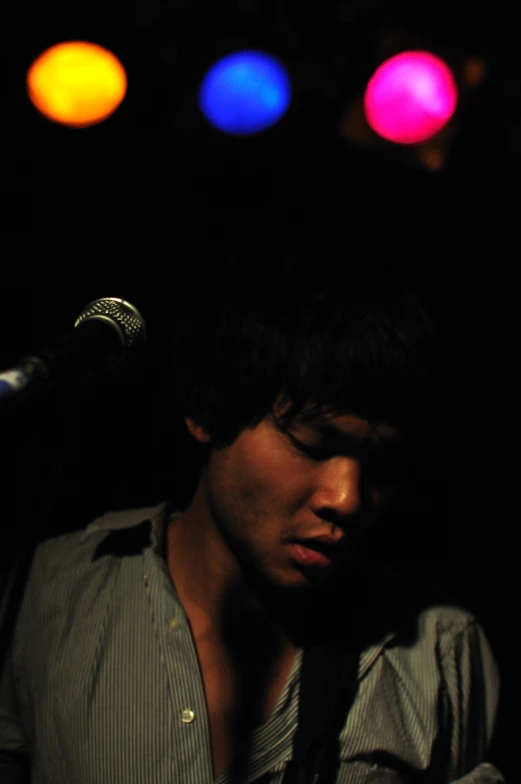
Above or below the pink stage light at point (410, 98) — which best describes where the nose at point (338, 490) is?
below

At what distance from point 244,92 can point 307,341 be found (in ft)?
5.83

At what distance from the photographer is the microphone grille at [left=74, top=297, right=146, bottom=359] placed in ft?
3.87

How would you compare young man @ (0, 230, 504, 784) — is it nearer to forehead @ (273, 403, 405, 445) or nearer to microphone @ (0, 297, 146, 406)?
forehead @ (273, 403, 405, 445)

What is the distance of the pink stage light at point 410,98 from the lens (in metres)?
2.99

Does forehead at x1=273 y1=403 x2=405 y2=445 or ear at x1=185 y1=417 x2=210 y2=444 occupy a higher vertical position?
forehead at x1=273 y1=403 x2=405 y2=445

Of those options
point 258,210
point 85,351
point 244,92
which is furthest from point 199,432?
point 244,92

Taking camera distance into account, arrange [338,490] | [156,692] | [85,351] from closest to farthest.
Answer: [85,351] → [338,490] → [156,692]

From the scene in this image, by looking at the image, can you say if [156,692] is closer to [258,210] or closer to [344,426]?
[344,426]

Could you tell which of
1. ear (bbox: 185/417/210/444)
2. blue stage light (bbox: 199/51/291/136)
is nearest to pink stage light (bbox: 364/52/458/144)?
blue stage light (bbox: 199/51/291/136)

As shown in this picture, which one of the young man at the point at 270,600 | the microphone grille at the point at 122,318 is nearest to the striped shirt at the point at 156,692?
the young man at the point at 270,600

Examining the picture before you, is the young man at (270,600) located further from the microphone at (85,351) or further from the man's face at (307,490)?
the microphone at (85,351)

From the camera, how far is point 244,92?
298 centimetres

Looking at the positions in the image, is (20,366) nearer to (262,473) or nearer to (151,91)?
(262,473)

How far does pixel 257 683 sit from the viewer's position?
1755mm
